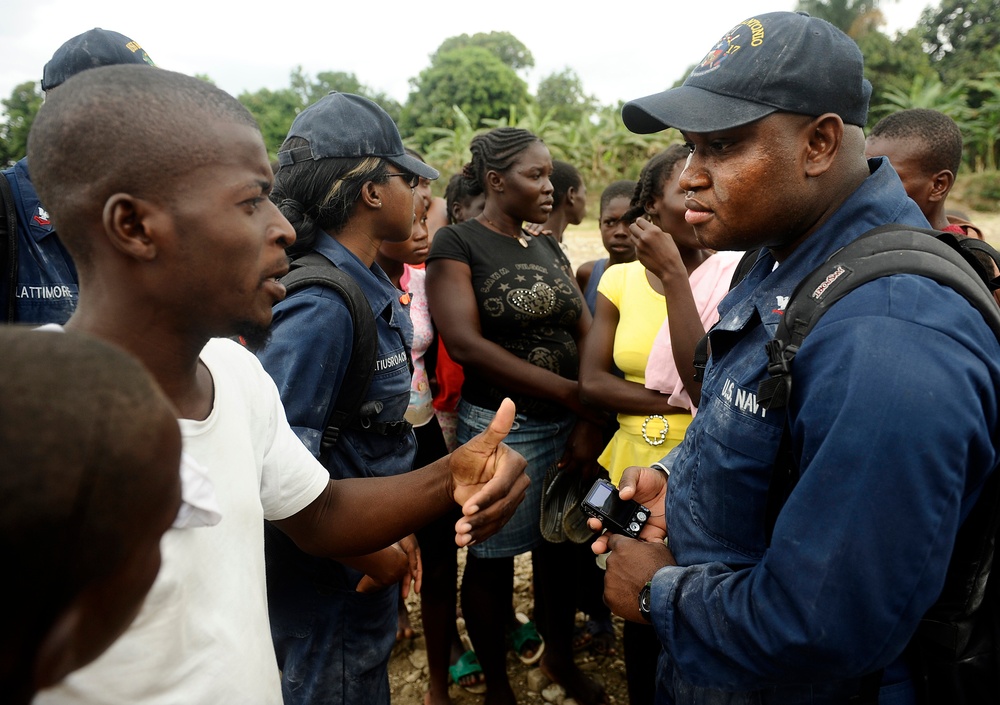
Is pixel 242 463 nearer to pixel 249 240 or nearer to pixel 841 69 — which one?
pixel 249 240

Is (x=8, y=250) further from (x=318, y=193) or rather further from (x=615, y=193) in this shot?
(x=615, y=193)

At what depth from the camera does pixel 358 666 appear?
212cm

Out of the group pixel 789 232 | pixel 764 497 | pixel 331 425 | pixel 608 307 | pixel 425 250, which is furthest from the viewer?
pixel 425 250

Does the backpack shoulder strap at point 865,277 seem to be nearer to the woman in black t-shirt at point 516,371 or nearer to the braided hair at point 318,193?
the braided hair at point 318,193

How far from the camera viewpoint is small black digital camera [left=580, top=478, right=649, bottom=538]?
1923 millimetres

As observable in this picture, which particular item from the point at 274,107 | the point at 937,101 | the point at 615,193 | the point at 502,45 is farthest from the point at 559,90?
the point at 615,193

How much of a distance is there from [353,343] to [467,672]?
7.12 ft

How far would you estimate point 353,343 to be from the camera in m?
1.98

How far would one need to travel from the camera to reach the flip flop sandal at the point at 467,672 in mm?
3340

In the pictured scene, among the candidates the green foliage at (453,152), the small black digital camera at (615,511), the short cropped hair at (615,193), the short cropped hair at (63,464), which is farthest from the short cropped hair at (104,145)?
the green foliage at (453,152)

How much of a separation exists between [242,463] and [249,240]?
17.7 inches

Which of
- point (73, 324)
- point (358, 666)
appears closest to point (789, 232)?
point (73, 324)

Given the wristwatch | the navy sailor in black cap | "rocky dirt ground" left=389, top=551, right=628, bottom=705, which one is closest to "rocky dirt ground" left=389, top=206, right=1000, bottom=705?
"rocky dirt ground" left=389, top=551, right=628, bottom=705

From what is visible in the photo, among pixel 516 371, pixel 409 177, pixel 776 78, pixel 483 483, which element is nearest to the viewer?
pixel 776 78
